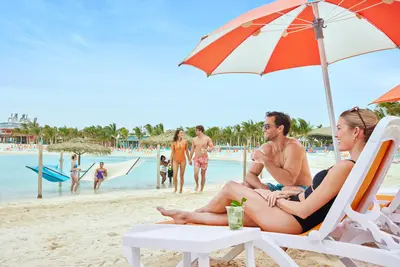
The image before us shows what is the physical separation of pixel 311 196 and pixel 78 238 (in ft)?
8.93

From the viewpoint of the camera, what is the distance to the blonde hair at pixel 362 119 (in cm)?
181

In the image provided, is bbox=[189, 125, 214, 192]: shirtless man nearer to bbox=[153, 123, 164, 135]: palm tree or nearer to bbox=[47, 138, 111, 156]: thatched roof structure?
bbox=[47, 138, 111, 156]: thatched roof structure

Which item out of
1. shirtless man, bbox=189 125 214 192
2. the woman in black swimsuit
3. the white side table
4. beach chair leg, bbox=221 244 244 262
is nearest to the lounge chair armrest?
the woman in black swimsuit

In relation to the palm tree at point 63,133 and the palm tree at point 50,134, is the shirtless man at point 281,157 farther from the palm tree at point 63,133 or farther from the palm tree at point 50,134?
the palm tree at point 50,134

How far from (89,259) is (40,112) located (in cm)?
9738

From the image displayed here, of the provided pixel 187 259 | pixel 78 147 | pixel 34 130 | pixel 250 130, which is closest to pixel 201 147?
pixel 187 259

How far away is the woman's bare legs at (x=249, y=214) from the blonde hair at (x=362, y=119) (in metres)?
0.52

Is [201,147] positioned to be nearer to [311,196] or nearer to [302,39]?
[302,39]

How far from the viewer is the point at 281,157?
274 centimetres

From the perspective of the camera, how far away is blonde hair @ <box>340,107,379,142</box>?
1813mm

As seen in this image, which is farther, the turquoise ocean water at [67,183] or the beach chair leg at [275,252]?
the turquoise ocean water at [67,183]

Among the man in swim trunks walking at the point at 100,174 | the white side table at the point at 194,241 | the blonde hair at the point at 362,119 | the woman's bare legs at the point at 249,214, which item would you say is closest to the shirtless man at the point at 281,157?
the woman's bare legs at the point at 249,214

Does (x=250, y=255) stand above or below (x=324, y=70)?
below

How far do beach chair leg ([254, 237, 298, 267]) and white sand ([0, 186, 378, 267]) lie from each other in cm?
104
